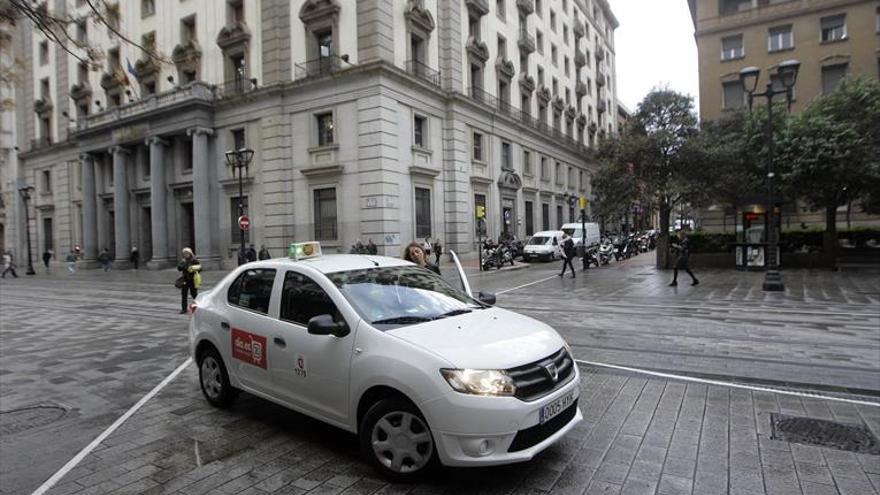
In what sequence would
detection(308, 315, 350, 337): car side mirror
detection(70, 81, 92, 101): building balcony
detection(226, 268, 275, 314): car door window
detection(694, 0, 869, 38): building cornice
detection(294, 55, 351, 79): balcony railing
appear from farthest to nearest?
detection(70, 81, 92, 101): building balcony < detection(694, 0, 869, 38): building cornice < detection(294, 55, 351, 79): balcony railing < detection(226, 268, 275, 314): car door window < detection(308, 315, 350, 337): car side mirror

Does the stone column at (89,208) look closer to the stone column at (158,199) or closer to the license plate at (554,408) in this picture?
the stone column at (158,199)

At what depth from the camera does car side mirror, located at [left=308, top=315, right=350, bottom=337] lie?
3.82 meters

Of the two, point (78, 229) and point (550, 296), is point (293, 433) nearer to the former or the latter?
point (550, 296)

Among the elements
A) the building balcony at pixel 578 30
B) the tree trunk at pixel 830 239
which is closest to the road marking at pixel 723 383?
the tree trunk at pixel 830 239

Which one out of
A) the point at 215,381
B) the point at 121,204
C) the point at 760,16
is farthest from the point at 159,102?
the point at 760,16

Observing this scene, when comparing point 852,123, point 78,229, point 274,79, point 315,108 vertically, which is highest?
point 274,79

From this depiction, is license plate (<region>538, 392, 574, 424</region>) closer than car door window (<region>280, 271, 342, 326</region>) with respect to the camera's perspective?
Yes

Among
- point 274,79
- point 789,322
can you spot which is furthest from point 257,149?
point 789,322

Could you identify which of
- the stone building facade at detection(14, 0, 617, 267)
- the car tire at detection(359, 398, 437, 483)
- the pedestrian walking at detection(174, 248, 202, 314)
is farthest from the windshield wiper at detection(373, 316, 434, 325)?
the stone building facade at detection(14, 0, 617, 267)

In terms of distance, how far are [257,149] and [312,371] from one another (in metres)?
26.8

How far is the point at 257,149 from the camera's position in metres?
28.6

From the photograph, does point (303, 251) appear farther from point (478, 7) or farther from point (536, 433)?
point (478, 7)

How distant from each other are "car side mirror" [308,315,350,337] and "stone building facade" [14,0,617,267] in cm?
2018

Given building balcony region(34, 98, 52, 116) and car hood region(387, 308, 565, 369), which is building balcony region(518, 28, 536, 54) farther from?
car hood region(387, 308, 565, 369)
